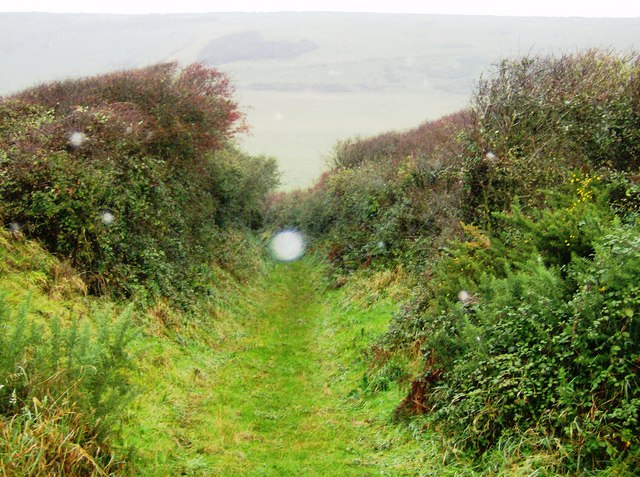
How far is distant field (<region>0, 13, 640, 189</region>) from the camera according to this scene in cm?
8456

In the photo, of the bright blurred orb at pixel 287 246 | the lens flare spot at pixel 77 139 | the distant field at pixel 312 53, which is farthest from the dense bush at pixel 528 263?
the distant field at pixel 312 53

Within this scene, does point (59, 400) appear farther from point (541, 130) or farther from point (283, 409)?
point (541, 130)

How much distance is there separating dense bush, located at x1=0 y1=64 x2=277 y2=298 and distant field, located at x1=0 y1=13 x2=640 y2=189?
1795 inches

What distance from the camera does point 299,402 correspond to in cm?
927

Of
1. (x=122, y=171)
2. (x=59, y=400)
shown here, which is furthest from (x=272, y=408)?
(x=122, y=171)

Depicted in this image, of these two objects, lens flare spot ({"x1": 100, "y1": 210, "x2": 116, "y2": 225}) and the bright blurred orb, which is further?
the bright blurred orb

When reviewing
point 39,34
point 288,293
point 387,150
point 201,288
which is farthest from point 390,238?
point 39,34

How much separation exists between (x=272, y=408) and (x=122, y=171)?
6950 millimetres

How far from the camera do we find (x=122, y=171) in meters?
12.1

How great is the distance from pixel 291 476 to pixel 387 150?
24291 millimetres

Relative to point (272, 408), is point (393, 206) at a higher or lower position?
higher

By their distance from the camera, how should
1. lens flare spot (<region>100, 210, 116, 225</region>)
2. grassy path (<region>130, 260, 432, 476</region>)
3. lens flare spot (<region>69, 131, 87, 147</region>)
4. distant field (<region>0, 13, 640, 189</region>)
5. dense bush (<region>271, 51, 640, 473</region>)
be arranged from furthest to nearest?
1. distant field (<region>0, 13, 640, 189</region>)
2. lens flare spot (<region>69, 131, 87, 147</region>)
3. lens flare spot (<region>100, 210, 116, 225</region>)
4. grassy path (<region>130, 260, 432, 476</region>)
5. dense bush (<region>271, 51, 640, 473</region>)

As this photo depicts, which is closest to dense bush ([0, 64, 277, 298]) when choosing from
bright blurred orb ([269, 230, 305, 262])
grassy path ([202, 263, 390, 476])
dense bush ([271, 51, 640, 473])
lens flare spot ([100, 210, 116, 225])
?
lens flare spot ([100, 210, 116, 225])

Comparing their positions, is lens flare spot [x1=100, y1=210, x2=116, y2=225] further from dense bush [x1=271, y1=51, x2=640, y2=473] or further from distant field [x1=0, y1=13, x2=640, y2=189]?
distant field [x1=0, y1=13, x2=640, y2=189]
